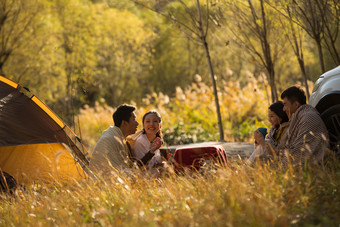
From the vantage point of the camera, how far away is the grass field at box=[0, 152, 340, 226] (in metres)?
3.66

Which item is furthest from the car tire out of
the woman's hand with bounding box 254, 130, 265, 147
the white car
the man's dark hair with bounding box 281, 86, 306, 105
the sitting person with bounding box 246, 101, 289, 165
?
the woman's hand with bounding box 254, 130, 265, 147

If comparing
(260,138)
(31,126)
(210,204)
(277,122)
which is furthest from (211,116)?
(210,204)

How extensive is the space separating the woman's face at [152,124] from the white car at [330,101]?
77.0 inches

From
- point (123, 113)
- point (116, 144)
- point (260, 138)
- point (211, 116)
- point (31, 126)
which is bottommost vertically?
point (211, 116)

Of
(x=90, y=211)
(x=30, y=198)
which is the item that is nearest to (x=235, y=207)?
(x=90, y=211)

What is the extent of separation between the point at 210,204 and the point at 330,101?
7.19ft

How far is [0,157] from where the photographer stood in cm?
798

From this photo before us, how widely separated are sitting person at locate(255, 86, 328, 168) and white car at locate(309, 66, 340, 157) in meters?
0.17

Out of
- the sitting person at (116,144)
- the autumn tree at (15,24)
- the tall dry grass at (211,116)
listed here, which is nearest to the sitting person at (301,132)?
the sitting person at (116,144)

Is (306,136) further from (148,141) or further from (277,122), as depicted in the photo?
(148,141)

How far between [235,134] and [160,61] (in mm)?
15582

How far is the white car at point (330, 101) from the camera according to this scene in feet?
16.9

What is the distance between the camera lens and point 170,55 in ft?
88.8

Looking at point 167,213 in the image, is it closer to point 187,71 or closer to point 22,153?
point 22,153
